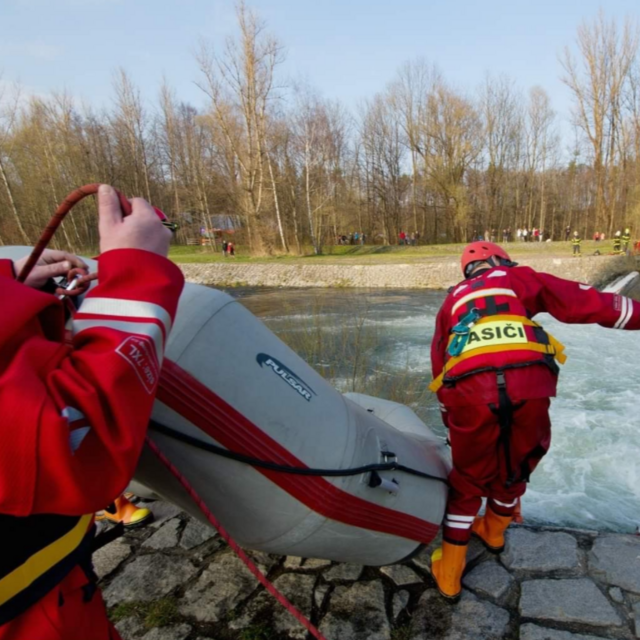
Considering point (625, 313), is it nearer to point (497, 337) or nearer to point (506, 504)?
point (497, 337)

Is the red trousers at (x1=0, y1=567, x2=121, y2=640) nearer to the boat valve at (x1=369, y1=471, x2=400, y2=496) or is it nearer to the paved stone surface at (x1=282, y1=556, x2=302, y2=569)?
the boat valve at (x1=369, y1=471, x2=400, y2=496)

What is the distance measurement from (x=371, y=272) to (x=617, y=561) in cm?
1950

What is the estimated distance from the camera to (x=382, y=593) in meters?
2.07

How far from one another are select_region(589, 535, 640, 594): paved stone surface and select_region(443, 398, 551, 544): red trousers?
1.60ft

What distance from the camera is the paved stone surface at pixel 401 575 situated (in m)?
2.15

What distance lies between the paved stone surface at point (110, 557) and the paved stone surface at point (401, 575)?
134 cm

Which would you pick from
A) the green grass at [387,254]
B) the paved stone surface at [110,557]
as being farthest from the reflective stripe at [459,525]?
the green grass at [387,254]

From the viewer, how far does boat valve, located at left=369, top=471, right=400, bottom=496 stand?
5.59 ft

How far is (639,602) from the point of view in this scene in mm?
1975

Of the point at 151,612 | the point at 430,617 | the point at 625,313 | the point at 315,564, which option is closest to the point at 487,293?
the point at 625,313

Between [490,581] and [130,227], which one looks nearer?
[130,227]

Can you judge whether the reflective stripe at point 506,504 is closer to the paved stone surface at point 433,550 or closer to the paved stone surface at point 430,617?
the paved stone surface at point 433,550

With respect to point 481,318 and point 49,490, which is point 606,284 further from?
point 49,490

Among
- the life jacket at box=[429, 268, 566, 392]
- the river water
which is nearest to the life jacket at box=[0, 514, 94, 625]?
the life jacket at box=[429, 268, 566, 392]
